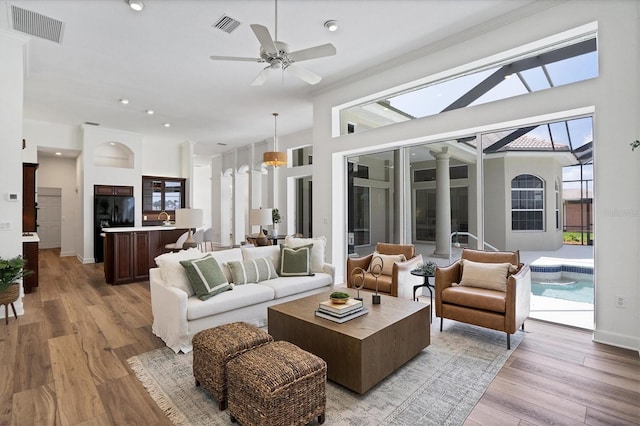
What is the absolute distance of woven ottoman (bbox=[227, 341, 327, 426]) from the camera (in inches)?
69.8

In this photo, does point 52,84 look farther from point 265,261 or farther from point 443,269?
point 443,269

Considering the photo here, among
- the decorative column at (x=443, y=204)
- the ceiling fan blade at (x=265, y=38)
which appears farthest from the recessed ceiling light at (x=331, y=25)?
the decorative column at (x=443, y=204)

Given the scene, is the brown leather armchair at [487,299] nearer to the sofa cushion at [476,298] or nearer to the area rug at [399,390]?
the sofa cushion at [476,298]

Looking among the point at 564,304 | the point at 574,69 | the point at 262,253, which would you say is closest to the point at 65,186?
the point at 262,253

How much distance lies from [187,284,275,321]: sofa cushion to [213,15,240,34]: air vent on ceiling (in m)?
3.04

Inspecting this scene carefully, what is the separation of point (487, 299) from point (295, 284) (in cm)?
210

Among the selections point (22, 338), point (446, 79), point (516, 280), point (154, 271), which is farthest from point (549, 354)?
point (22, 338)

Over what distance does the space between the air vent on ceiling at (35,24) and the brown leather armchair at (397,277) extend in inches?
183

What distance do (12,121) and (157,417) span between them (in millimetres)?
4145

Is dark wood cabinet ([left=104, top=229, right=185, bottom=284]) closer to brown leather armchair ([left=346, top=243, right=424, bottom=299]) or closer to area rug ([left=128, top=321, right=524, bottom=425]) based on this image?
area rug ([left=128, top=321, right=524, bottom=425])

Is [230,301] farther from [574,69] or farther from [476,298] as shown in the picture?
[574,69]

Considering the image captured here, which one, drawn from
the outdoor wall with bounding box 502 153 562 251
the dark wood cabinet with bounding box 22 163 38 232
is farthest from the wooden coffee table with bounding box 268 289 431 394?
the dark wood cabinet with bounding box 22 163 38 232

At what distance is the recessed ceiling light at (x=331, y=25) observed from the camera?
12.2 ft

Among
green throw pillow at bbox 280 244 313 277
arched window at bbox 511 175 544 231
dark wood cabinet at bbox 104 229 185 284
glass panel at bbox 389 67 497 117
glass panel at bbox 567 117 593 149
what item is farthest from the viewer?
dark wood cabinet at bbox 104 229 185 284
